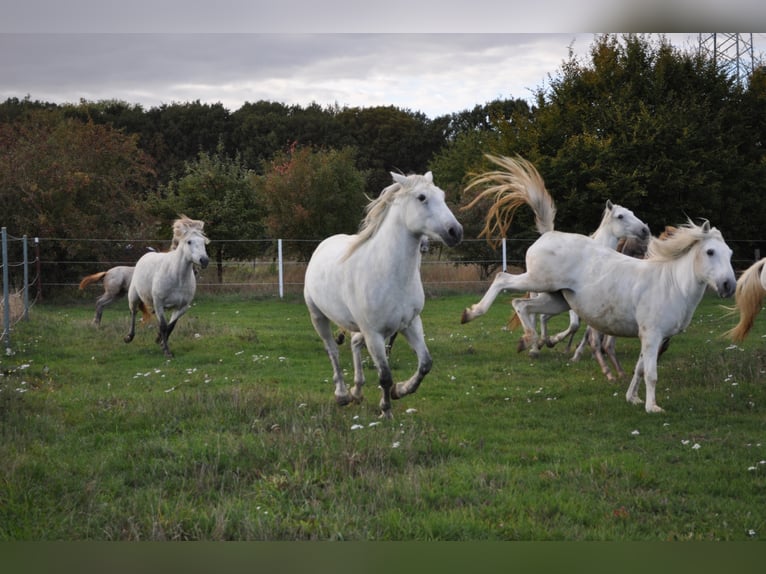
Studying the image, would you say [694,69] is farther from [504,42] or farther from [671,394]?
[504,42]

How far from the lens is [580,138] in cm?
1755

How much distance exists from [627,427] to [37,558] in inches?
171

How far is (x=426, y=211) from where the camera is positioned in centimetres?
545

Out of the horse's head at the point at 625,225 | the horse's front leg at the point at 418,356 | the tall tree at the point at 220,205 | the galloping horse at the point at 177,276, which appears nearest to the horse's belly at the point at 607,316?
the horse's front leg at the point at 418,356

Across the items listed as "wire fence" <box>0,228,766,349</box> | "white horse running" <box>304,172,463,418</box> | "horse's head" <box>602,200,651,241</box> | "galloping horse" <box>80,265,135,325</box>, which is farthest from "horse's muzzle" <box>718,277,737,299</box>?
"wire fence" <box>0,228,766,349</box>

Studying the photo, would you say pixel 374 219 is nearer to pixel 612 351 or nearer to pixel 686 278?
pixel 686 278

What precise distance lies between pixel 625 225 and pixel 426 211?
13.8ft

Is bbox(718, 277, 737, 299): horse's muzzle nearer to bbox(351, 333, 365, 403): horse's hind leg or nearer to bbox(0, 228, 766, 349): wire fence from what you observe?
bbox(351, 333, 365, 403): horse's hind leg

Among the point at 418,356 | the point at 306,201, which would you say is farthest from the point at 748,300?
the point at 306,201

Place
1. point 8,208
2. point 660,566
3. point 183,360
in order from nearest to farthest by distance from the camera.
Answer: point 660,566 < point 183,360 < point 8,208

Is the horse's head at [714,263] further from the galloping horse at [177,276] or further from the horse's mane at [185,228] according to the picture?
the horse's mane at [185,228]

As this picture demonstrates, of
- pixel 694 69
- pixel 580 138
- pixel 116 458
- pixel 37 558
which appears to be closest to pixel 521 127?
pixel 580 138

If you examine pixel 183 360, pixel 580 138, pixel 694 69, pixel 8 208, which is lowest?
pixel 183 360

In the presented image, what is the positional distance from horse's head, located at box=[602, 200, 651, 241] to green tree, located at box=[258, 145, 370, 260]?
39.9 ft
